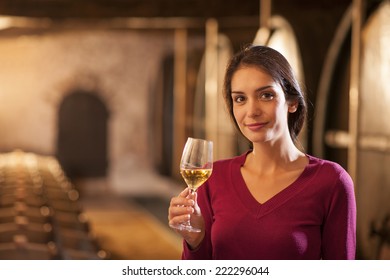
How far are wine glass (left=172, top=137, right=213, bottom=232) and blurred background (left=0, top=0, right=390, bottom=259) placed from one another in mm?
1882

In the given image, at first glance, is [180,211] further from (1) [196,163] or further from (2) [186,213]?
(1) [196,163]

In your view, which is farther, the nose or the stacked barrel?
the stacked barrel

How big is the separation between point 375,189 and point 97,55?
8611 millimetres

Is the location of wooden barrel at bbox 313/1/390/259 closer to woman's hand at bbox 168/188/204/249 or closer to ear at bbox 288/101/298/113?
ear at bbox 288/101/298/113

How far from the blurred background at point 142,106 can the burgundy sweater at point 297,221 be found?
77.3 inches

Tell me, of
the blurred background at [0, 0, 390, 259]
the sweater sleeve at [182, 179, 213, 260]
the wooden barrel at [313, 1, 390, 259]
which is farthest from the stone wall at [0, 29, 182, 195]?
the sweater sleeve at [182, 179, 213, 260]

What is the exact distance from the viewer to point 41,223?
4.30m

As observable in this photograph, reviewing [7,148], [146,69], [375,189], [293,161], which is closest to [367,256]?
[375,189]

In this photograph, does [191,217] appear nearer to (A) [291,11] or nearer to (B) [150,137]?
(A) [291,11]

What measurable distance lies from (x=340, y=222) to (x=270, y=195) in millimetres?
159

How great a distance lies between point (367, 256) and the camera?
4348mm

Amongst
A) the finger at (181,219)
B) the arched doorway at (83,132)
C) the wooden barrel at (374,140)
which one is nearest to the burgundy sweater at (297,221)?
the finger at (181,219)

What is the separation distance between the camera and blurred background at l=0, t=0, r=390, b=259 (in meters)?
4.23

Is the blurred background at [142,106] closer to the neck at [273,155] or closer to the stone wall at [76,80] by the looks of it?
the stone wall at [76,80]
